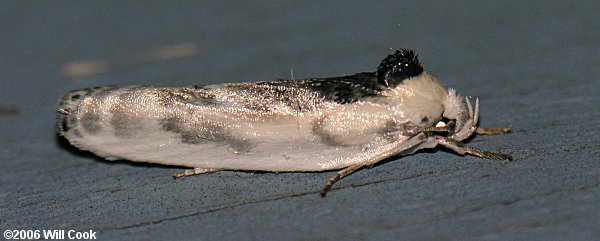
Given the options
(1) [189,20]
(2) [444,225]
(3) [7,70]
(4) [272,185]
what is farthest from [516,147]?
(3) [7,70]

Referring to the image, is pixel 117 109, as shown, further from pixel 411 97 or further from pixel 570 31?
pixel 570 31

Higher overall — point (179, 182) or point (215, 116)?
point (215, 116)

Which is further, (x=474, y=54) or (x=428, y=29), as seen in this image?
(x=428, y=29)

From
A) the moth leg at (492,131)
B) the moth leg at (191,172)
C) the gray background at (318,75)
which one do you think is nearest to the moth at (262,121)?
the moth leg at (191,172)

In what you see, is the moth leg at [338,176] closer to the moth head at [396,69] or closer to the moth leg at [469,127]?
the moth head at [396,69]

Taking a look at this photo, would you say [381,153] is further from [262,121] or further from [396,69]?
[262,121]

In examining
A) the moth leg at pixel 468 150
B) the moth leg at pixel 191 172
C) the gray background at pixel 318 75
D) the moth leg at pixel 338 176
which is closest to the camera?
the gray background at pixel 318 75
